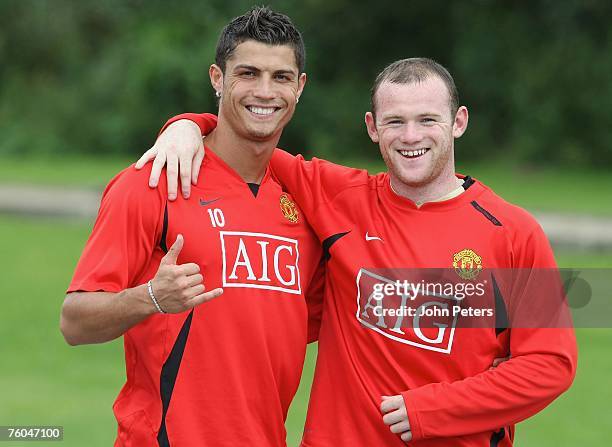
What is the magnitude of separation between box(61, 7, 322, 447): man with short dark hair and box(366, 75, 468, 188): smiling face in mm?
432

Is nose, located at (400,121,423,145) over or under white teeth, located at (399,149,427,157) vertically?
over

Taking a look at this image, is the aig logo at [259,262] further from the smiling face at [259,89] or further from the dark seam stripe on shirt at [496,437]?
the dark seam stripe on shirt at [496,437]

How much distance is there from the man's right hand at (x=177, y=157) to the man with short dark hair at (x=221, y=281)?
0.14ft

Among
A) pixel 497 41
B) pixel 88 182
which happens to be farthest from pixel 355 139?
pixel 88 182

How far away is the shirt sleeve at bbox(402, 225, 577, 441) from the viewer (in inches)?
147

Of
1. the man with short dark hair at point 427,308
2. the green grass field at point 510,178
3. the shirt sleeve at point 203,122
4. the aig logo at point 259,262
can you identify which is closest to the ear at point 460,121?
the man with short dark hair at point 427,308

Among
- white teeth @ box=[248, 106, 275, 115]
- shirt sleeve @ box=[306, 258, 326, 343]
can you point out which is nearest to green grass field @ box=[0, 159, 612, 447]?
shirt sleeve @ box=[306, 258, 326, 343]

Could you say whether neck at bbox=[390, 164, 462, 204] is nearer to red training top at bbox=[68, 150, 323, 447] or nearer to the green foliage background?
red training top at bbox=[68, 150, 323, 447]

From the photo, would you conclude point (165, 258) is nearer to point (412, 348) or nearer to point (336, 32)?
point (412, 348)

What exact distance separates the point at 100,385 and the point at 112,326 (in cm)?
601

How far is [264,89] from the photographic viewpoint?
4.07 m

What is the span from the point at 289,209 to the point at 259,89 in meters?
0.49

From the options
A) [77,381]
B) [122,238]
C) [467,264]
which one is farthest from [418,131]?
[77,381]

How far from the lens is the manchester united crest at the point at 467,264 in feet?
12.8
